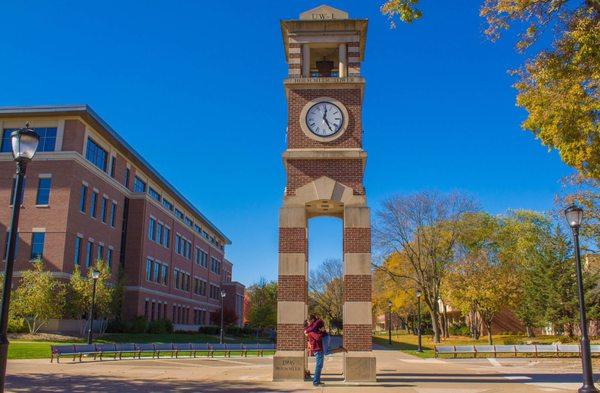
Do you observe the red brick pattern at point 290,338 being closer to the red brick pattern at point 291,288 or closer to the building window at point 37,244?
the red brick pattern at point 291,288

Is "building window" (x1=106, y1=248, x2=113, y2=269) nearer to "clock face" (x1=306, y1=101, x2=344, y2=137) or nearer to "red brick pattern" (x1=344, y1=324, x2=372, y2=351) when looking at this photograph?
"clock face" (x1=306, y1=101, x2=344, y2=137)

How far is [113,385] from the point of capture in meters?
13.3

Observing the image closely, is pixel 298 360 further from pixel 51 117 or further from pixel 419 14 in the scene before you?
pixel 51 117

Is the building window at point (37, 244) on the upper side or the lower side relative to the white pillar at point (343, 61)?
lower

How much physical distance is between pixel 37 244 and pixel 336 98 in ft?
94.7

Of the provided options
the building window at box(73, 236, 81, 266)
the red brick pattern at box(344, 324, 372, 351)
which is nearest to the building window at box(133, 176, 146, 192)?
the building window at box(73, 236, 81, 266)

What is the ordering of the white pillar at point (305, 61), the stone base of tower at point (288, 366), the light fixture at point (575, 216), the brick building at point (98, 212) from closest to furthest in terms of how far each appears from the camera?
1. the light fixture at point (575, 216)
2. the stone base of tower at point (288, 366)
3. the white pillar at point (305, 61)
4. the brick building at point (98, 212)

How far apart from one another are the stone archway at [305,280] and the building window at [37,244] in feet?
90.7

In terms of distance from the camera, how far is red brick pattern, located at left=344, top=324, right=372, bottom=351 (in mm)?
14479

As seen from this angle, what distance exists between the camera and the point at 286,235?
15.3 m

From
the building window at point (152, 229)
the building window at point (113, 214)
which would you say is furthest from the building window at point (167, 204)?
the building window at point (113, 214)

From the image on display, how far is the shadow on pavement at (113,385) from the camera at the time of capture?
40.7 ft

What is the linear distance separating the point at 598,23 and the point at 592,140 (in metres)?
2.88

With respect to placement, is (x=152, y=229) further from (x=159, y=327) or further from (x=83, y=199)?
(x=83, y=199)
